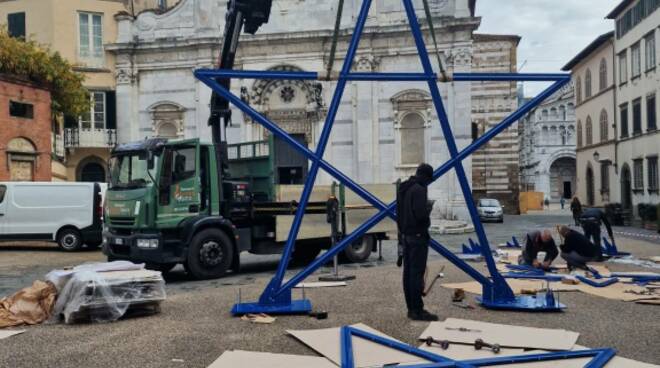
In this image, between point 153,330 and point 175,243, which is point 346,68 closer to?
→ point 153,330

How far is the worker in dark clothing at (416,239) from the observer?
8219mm

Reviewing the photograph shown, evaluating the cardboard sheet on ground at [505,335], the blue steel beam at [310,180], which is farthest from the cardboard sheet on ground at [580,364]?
the blue steel beam at [310,180]

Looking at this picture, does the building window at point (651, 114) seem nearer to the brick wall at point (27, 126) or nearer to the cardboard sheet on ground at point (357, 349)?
the brick wall at point (27, 126)

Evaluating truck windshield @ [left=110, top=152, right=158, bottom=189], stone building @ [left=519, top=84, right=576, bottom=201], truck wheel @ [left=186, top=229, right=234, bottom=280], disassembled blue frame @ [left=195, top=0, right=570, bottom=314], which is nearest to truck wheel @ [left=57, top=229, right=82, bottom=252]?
truck windshield @ [left=110, top=152, right=158, bottom=189]

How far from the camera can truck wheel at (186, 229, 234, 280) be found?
41.6 feet

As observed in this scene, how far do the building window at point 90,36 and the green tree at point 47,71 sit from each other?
4.33m

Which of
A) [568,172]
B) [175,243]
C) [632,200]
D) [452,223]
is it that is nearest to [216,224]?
[175,243]

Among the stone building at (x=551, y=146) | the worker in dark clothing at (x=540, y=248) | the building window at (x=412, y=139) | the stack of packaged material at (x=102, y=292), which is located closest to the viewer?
the stack of packaged material at (x=102, y=292)

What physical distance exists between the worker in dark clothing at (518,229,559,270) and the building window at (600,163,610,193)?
29465mm

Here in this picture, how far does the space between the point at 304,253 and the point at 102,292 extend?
24.7 ft

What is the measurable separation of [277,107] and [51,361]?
86.1 ft

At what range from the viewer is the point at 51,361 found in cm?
662

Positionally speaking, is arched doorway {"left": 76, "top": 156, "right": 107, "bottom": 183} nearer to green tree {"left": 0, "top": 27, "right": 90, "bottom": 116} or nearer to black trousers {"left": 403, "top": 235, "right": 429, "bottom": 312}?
green tree {"left": 0, "top": 27, "right": 90, "bottom": 116}

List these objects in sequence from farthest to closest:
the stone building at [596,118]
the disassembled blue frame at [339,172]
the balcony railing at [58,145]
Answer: the stone building at [596,118], the balcony railing at [58,145], the disassembled blue frame at [339,172]
